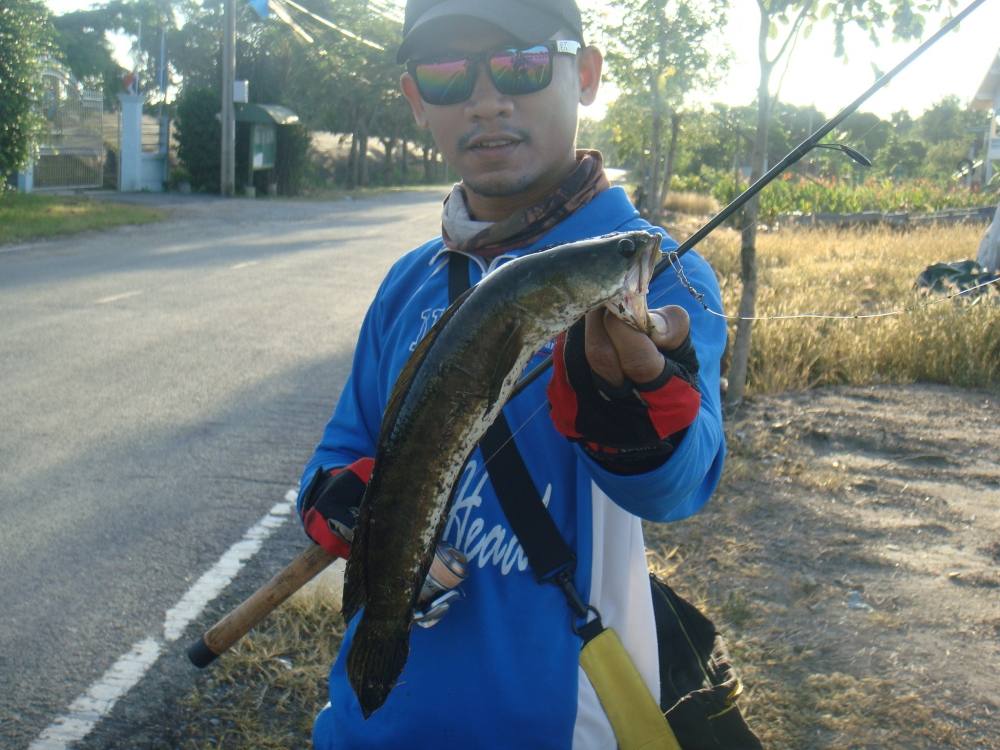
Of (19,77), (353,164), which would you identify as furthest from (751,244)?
(353,164)

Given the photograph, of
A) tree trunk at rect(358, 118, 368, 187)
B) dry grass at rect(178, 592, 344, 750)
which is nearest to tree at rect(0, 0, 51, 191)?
dry grass at rect(178, 592, 344, 750)

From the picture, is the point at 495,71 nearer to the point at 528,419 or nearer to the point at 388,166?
the point at 528,419

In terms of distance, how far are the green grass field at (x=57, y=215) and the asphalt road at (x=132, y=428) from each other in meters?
3.14

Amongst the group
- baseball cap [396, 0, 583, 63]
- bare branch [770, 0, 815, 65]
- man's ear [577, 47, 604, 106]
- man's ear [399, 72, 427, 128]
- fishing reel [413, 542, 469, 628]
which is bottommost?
fishing reel [413, 542, 469, 628]

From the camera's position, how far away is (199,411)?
7.11 meters

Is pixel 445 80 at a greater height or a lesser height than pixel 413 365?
greater

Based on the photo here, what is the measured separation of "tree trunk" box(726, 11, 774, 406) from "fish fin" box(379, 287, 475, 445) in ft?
15.8

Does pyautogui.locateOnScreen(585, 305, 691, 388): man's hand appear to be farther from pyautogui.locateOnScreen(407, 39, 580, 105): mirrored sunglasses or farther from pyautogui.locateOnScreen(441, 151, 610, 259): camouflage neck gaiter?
pyautogui.locateOnScreen(407, 39, 580, 105): mirrored sunglasses

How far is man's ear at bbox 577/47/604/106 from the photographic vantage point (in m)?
2.27

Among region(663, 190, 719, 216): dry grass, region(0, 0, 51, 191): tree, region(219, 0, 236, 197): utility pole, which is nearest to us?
region(0, 0, 51, 191): tree

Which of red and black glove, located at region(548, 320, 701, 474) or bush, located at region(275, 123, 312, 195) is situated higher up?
bush, located at region(275, 123, 312, 195)

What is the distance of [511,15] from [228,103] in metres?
31.8

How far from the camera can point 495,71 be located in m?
2.12

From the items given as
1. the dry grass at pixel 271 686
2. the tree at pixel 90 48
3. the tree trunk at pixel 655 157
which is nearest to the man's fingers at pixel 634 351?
the dry grass at pixel 271 686
